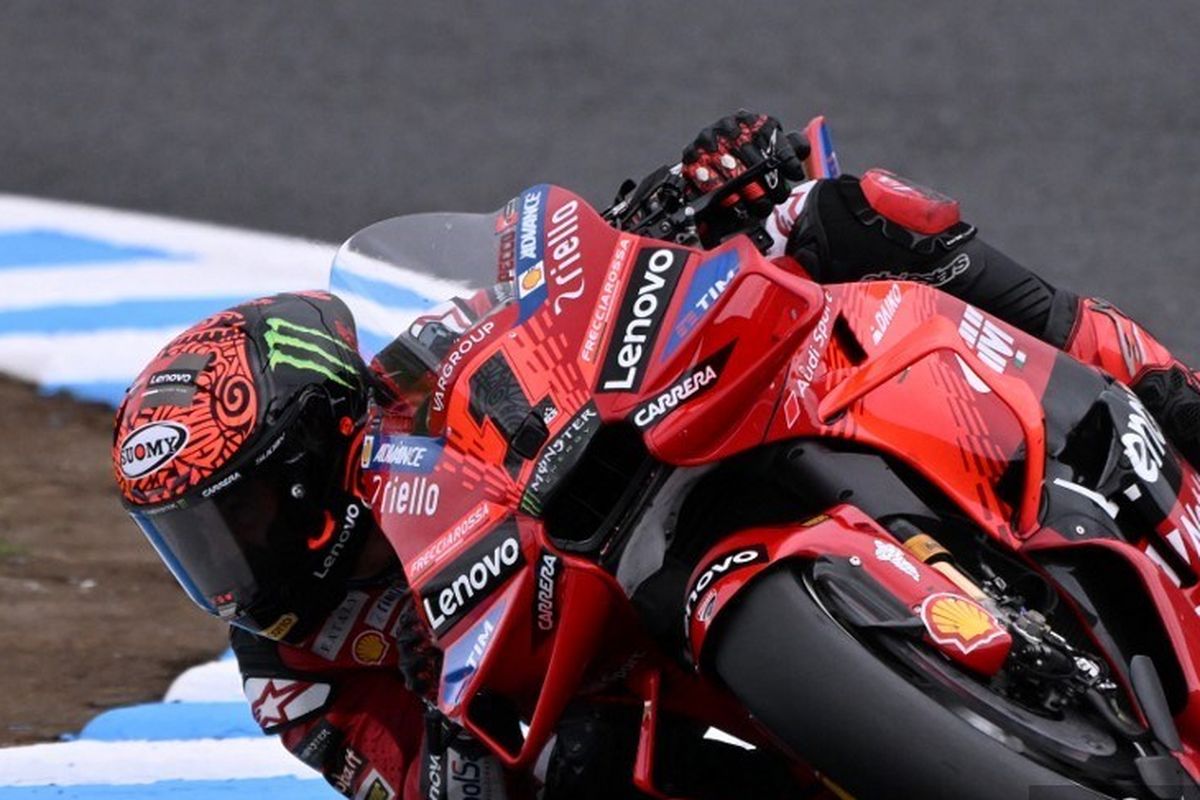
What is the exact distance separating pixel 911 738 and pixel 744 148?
1.49 m

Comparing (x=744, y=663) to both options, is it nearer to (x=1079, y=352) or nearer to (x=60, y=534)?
(x=1079, y=352)

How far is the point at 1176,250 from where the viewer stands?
24.2ft

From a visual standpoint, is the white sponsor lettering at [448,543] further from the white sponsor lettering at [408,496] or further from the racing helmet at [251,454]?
the racing helmet at [251,454]

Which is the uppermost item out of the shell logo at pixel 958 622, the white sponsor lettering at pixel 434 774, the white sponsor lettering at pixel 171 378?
the shell logo at pixel 958 622

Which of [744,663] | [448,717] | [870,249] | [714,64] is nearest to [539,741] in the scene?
[448,717]

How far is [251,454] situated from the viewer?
3.56m

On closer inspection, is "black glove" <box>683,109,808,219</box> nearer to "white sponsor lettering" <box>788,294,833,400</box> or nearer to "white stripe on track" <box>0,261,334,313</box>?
"white sponsor lettering" <box>788,294,833,400</box>

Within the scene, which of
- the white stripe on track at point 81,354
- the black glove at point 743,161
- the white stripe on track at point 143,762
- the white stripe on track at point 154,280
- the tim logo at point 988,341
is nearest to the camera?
the tim logo at point 988,341

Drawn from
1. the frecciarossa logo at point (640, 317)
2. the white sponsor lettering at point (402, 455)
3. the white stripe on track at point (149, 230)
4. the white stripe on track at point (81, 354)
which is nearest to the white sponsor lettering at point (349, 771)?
the white sponsor lettering at point (402, 455)

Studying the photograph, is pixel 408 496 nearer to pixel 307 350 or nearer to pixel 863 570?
pixel 307 350

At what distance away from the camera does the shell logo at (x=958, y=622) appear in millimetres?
2840

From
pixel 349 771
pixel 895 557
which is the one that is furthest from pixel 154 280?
pixel 895 557

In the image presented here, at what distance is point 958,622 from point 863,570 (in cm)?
14

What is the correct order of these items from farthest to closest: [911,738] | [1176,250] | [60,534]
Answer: [1176,250] < [60,534] < [911,738]
